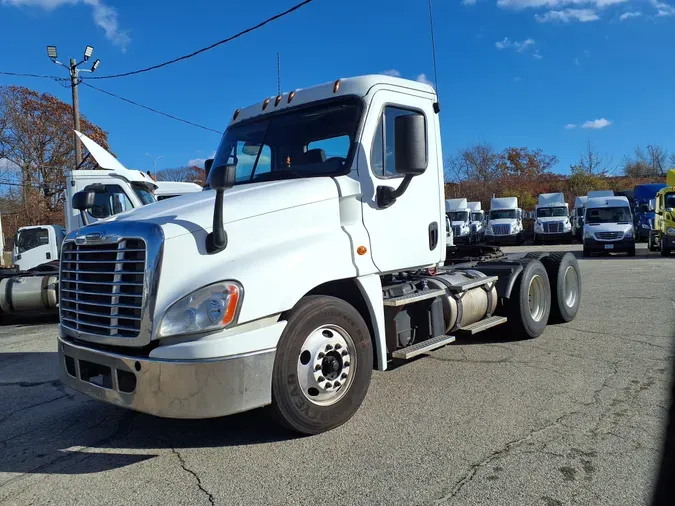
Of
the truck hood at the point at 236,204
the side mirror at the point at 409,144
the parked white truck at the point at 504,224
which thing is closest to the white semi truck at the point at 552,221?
the parked white truck at the point at 504,224

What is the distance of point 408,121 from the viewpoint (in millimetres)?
4277

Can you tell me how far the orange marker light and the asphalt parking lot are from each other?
100cm

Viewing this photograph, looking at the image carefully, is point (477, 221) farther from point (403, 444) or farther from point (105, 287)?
point (105, 287)

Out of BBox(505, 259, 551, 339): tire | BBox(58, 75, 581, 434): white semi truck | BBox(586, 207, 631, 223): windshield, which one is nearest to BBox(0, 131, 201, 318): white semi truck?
BBox(58, 75, 581, 434): white semi truck

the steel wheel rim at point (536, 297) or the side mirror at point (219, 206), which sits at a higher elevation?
the side mirror at point (219, 206)

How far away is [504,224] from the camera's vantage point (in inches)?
1233

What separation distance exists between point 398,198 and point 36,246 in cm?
1353

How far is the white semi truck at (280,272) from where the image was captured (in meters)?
3.47

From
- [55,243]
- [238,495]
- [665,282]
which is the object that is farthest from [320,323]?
[55,243]

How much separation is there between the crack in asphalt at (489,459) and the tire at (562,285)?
3.63 m

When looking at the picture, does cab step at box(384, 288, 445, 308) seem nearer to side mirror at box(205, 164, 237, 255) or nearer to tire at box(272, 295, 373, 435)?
tire at box(272, 295, 373, 435)

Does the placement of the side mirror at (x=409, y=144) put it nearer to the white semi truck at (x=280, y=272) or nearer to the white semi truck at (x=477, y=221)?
the white semi truck at (x=280, y=272)

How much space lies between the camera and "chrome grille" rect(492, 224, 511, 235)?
3130 cm

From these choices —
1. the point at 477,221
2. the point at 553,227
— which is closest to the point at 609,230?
the point at 553,227
